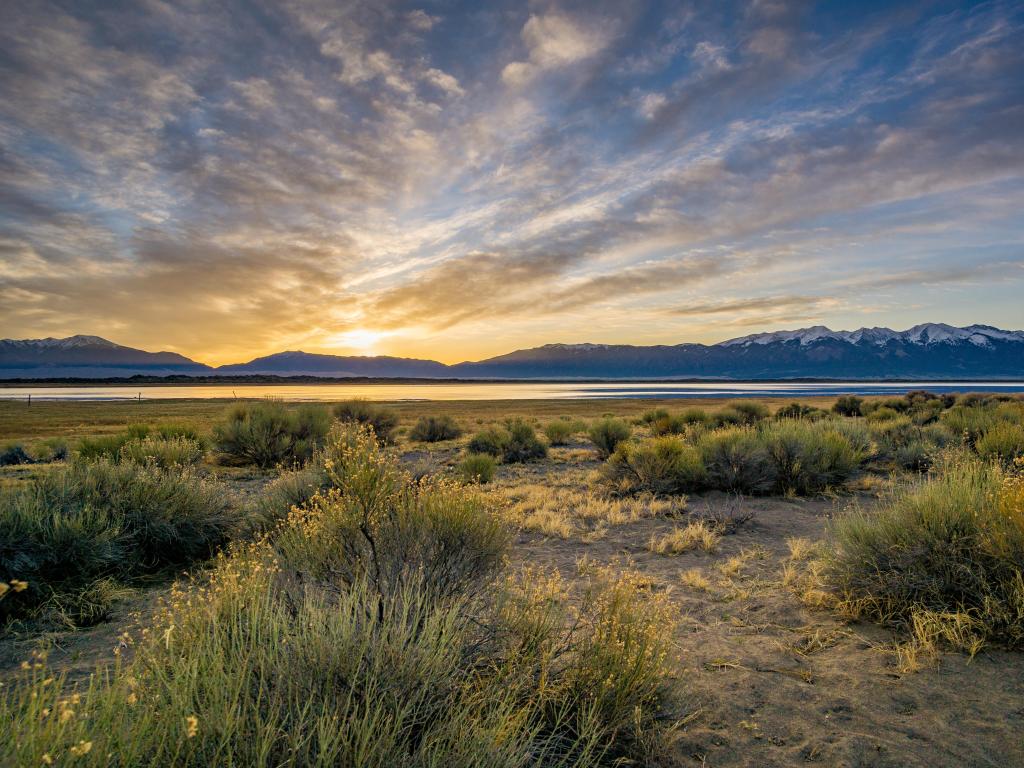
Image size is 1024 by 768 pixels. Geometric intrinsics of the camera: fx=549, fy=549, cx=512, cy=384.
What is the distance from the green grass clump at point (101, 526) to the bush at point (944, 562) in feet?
25.6

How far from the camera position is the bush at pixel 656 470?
12055 millimetres

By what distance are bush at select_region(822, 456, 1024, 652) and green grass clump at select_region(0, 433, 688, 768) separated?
2788 mm

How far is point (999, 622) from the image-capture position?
14.9 feet

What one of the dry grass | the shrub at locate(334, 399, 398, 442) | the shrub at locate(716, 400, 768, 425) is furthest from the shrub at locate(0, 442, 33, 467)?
the shrub at locate(716, 400, 768, 425)

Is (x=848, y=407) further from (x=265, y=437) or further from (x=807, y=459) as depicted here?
(x=265, y=437)

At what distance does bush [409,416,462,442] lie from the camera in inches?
952

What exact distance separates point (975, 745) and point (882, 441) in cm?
1452

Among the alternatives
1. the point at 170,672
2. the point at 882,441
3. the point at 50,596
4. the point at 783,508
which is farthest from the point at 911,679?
the point at 882,441

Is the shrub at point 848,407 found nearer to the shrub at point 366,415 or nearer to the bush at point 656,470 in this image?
the bush at point 656,470

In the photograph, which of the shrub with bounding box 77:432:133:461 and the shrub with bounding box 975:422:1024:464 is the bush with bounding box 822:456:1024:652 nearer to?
the shrub with bounding box 975:422:1024:464

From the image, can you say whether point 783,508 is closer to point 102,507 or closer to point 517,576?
point 517,576

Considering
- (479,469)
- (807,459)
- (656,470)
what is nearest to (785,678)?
(656,470)

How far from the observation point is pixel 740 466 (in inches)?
468

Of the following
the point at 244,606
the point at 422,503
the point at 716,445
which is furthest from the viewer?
the point at 716,445
